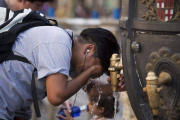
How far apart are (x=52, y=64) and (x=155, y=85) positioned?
2.03ft

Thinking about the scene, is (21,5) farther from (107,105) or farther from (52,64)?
(107,105)

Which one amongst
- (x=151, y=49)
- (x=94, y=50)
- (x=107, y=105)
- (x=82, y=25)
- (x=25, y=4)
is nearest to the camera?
(x=151, y=49)

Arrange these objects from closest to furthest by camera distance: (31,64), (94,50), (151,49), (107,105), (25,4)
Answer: (151,49) < (31,64) < (94,50) < (25,4) < (107,105)

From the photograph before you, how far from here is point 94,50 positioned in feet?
8.04

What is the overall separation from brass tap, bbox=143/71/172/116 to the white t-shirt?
1.72 feet

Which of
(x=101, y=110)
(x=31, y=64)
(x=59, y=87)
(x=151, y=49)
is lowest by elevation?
(x=101, y=110)

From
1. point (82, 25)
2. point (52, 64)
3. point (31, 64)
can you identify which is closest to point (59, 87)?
point (52, 64)

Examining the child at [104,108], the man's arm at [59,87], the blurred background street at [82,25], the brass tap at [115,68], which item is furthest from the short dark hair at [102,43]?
the child at [104,108]

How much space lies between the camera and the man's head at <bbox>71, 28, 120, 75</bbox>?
96.2 inches

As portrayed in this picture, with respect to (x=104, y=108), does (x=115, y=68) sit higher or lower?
higher

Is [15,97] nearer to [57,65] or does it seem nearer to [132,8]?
[57,65]

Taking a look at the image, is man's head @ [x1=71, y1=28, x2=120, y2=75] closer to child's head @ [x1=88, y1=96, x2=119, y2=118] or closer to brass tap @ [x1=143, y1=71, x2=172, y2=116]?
brass tap @ [x1=143, y1=71, x2=172, y2=116]

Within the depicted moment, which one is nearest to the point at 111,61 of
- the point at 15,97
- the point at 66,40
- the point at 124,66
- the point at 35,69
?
the point at 124,66

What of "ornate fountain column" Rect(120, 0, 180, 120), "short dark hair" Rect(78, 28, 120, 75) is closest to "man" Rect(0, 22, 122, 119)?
"short dark hair" Rect(78, 28, 120, 75)
